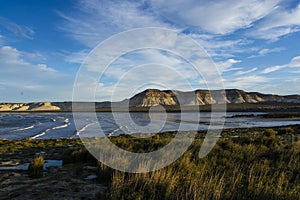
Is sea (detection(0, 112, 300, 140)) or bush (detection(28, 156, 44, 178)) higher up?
bush (detection(28, 156, 44, 178))

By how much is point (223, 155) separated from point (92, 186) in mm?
5526

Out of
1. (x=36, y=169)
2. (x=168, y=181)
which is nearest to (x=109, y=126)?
(x=36, y=169)

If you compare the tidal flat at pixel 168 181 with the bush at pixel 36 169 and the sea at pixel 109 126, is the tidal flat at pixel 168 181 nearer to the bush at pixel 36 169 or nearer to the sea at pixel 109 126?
the bush at pixel 36 169

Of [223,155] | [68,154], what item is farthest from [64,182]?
[223,155]

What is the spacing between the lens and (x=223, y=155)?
10125mm

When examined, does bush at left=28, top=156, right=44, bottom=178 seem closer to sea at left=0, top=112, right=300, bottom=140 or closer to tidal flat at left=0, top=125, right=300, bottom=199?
tidal flat at left=0, top=125, right=300, bottom=199

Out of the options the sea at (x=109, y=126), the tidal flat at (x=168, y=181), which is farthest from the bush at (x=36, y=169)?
the sea at (x=109, y=126)

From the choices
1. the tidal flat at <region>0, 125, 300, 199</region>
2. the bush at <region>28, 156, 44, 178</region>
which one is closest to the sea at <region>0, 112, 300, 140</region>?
the bush at <region>28, 156, 44, 178</region>

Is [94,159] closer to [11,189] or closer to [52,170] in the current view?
[52,170]

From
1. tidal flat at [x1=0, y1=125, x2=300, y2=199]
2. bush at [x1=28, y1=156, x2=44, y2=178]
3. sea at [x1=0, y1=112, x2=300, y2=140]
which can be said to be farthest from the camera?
sea at [x1=0, y1=112, x2=300, y2=140]

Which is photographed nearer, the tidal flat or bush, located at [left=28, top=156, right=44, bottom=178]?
the tidal flat

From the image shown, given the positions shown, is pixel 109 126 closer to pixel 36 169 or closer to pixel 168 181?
pixel 36 169

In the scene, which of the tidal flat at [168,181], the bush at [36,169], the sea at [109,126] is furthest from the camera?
the sea at [109,126]

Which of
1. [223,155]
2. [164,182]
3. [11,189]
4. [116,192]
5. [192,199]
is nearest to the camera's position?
[192,199]
